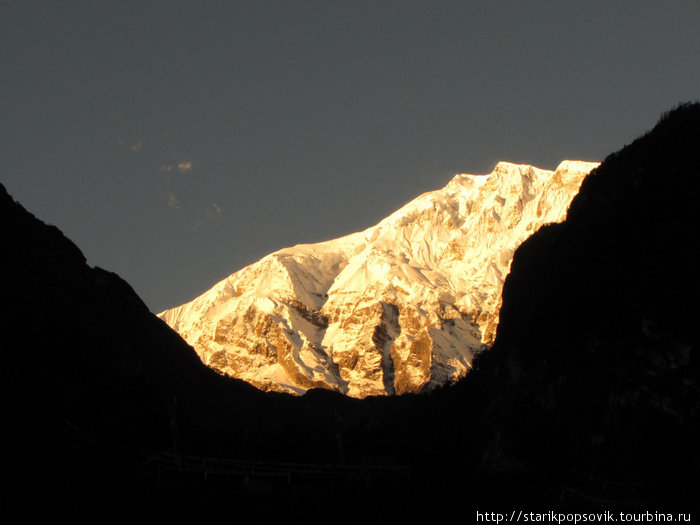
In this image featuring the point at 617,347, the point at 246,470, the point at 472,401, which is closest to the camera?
the point at 246,470

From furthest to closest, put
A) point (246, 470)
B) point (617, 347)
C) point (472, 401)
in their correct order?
point (472, 401), point (617, 347), point (246, 470)

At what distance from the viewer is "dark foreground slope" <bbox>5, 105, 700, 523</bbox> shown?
4928 cm

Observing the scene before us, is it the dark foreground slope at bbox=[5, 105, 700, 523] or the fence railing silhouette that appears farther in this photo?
the fence railing silhouette

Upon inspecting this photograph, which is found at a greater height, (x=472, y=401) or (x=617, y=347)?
(x=617, y=347)

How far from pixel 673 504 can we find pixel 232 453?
90.8 ft

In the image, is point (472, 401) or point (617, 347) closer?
point (617, 347)

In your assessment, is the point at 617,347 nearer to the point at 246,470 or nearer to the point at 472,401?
the point at 472,401

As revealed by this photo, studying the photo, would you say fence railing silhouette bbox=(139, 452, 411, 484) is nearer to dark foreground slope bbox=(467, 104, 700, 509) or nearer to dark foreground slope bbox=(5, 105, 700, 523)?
dark foreground slope bbox=(5, 105, 700, 523)

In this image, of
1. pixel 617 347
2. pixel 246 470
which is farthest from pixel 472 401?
pixel 246 470

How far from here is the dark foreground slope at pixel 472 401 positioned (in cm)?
4928

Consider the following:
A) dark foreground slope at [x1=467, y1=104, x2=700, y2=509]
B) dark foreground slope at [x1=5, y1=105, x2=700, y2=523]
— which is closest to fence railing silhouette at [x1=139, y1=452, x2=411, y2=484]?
dark foreground slope at [x1=5, y1=105, x2=700, y2=523]

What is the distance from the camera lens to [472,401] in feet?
261

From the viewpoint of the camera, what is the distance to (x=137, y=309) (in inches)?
3482

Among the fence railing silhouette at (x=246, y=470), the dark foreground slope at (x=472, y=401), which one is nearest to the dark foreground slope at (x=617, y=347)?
the dark foreground slope at (x=472, y=401)
